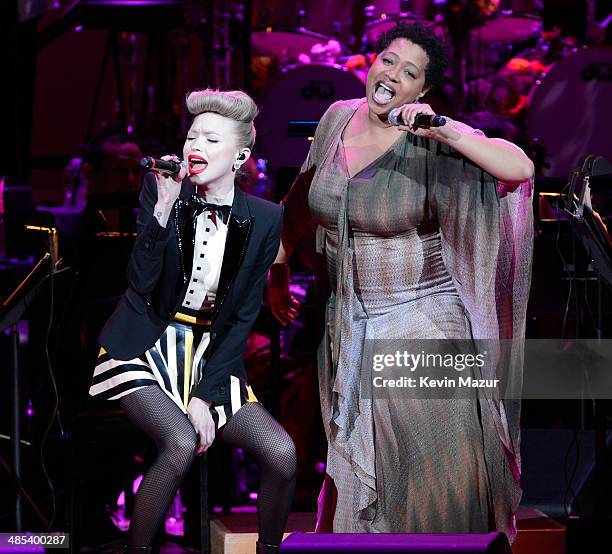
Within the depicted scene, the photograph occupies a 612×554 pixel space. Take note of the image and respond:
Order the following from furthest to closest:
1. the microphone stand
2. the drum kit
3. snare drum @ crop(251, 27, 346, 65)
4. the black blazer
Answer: snare drum @ crop(251, 27, 346, 65), the drum kit, the microphone stand, the black blazer

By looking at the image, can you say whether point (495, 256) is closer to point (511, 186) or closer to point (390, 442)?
point (511, 186)

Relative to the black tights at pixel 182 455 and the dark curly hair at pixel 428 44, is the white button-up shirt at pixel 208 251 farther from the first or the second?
the dark curly hair at pixel 428 44

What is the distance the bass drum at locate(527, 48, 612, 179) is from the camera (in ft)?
25.5

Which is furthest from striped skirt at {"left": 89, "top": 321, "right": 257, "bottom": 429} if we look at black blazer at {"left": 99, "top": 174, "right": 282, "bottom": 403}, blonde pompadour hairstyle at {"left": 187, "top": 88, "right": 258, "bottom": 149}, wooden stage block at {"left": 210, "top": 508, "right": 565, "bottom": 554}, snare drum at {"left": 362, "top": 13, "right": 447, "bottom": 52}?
snare drum at {"left": 362, "top": 13, "right": 447, "bottom": 52}

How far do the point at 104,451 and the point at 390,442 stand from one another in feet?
5.24

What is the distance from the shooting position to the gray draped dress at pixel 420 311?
3463 mm

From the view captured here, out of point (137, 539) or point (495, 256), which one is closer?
point (137, 539)

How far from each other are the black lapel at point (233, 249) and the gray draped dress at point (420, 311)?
1.02 feet

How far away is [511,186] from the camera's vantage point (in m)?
3.41

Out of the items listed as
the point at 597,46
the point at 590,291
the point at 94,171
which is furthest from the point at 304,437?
the point at 597,46

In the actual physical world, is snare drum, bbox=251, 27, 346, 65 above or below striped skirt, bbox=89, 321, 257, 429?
above

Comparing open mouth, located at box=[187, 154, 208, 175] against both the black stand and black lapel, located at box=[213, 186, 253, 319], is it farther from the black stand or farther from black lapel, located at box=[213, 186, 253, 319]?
the black stand

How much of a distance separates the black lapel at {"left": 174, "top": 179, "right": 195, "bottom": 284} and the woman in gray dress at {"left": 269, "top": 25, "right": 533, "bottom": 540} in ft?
1.44
